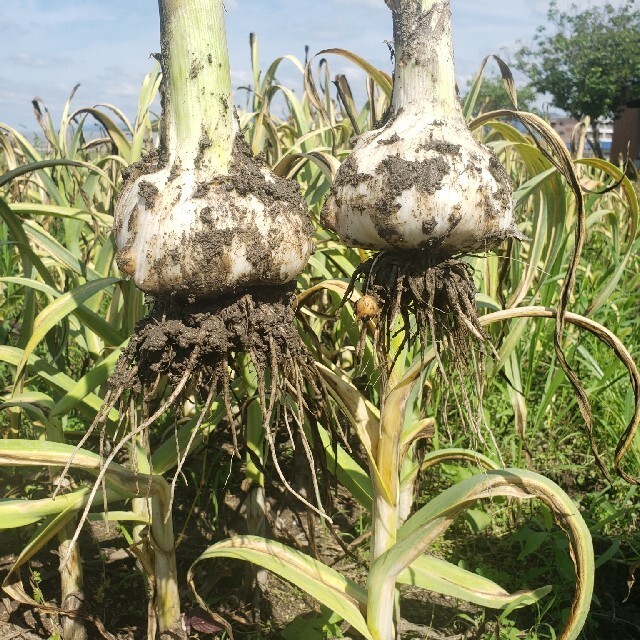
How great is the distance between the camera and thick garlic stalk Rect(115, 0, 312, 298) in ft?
3.11

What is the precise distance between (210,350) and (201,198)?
234mm

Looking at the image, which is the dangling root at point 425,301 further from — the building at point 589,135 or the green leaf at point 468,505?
the building at point 589,135

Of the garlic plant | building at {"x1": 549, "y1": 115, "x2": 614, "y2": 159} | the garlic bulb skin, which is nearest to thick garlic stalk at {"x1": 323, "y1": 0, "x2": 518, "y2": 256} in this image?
the garlic plant

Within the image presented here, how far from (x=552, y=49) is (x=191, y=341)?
34.7 meters

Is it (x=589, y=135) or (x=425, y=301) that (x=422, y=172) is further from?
(x=589, y=135)

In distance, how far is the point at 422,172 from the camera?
3.24 feet

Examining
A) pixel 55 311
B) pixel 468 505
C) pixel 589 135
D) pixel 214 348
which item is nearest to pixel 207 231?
pixel 214 348

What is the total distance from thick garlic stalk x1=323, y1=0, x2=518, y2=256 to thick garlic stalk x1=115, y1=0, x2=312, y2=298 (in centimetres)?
10

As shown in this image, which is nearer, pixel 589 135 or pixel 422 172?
pixel 422 172

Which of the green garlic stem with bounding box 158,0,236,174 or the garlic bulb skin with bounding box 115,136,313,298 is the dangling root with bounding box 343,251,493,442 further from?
the green garlic stem with bounding box 158,0,236,174

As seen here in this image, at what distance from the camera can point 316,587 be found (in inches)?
46.5

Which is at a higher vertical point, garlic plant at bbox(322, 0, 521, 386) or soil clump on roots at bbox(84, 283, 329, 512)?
garlic plant at bbox(322, 0, 521, 386)

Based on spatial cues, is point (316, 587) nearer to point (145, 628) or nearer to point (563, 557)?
point (145, 628)

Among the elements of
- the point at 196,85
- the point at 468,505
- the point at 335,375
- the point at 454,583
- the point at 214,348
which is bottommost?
A: the point at 454,583
